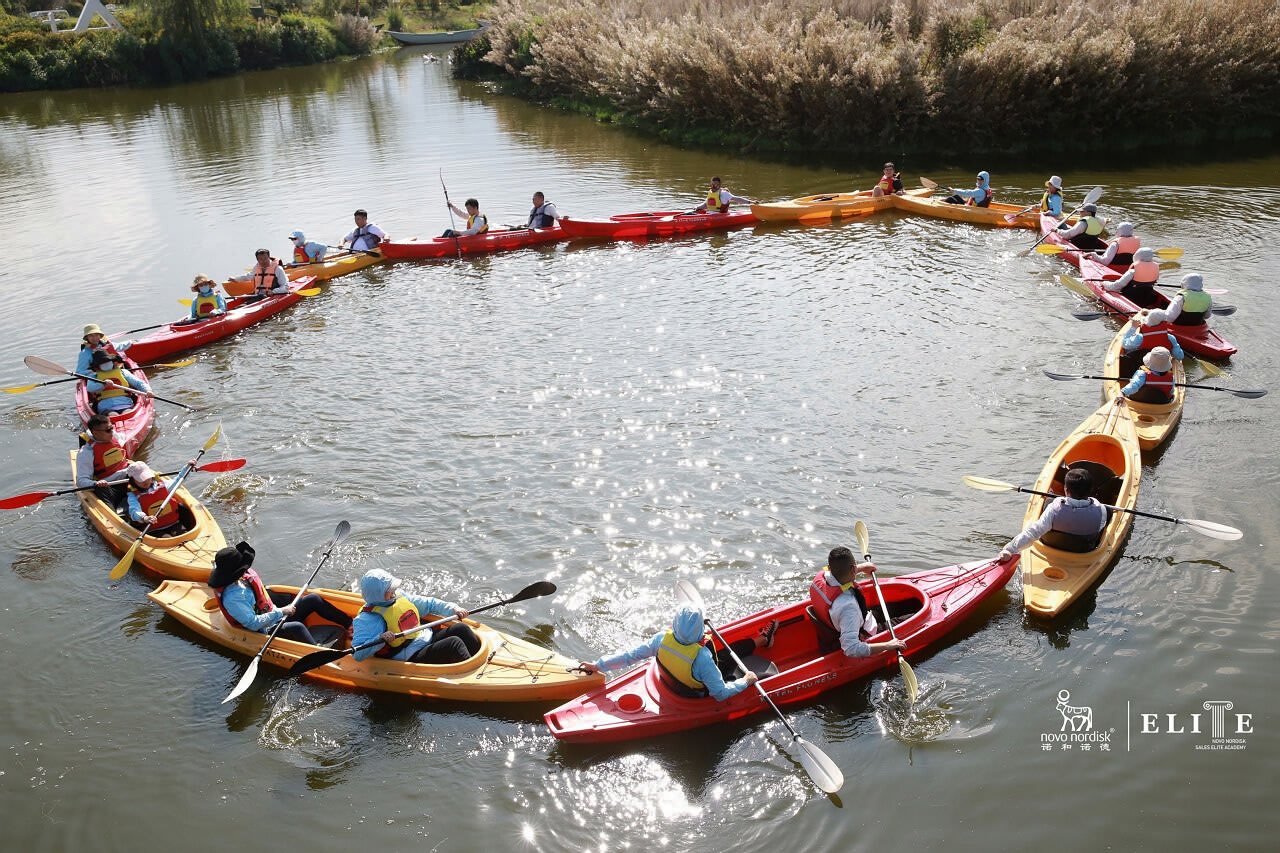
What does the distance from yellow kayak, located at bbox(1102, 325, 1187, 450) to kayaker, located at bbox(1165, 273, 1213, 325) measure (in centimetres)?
80

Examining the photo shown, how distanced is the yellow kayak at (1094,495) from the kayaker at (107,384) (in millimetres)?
12241

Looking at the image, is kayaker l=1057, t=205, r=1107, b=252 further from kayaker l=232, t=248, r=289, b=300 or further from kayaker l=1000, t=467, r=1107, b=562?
kayaker l=232, t=248, r=289, b=300

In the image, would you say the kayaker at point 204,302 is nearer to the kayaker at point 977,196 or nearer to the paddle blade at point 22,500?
the paddle blade at point 22,500

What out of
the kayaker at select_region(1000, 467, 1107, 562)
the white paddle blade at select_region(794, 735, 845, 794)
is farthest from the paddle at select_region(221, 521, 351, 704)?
the kayaker at select_region(1000, 467, 1107, 562)

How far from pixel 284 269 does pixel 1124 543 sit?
15682 mm

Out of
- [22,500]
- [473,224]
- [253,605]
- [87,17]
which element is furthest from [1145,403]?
[87,17]

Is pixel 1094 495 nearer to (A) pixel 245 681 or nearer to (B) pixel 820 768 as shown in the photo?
(B) pixel 820 768

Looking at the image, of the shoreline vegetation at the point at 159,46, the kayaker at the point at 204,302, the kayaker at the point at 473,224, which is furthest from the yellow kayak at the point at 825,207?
the shoreline vegetation at the point at 159,46

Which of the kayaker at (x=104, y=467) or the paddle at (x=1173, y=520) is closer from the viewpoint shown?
the paddle at (x=1173, y=520)

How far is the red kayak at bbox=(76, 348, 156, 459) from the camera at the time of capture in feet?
40.8

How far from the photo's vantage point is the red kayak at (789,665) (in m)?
7.37

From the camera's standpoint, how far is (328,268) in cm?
1856

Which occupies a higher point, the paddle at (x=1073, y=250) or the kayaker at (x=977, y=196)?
the kayaker at (x=977, y=196)

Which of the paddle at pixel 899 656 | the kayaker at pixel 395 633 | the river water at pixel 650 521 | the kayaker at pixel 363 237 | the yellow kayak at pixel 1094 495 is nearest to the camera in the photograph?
the river water at pixel 650 521
